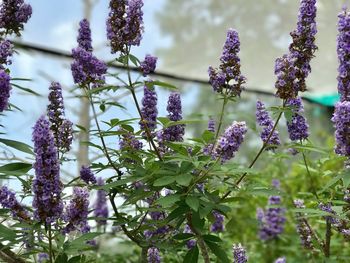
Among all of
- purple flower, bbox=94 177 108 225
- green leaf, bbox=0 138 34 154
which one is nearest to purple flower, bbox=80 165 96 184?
green leaf, bbox=0 138 34 154

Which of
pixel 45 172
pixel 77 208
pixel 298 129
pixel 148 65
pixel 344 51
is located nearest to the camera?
pixel 45 172

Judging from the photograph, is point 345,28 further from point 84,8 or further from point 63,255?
point 84,8

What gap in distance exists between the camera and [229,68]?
2.52 metres

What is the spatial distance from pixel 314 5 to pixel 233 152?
0.76 metres

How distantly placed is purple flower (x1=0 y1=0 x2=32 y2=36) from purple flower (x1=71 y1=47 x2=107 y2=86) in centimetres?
31

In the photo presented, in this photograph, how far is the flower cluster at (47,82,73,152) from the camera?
8.34ft

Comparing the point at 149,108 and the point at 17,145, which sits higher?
the point at 149,108

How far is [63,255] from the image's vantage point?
232cm

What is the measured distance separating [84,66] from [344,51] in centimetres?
105

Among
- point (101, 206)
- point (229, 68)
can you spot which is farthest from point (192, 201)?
point (101, 206)

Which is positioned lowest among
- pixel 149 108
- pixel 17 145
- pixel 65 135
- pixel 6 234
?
pixel 6 234

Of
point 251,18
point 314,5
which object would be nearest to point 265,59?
point 251,18

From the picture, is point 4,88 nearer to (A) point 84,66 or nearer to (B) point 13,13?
(A) point 84,66

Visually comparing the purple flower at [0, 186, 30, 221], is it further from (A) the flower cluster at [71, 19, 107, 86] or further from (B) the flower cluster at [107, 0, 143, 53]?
(B) the flower cluster at [107, 0, 143, 53]
